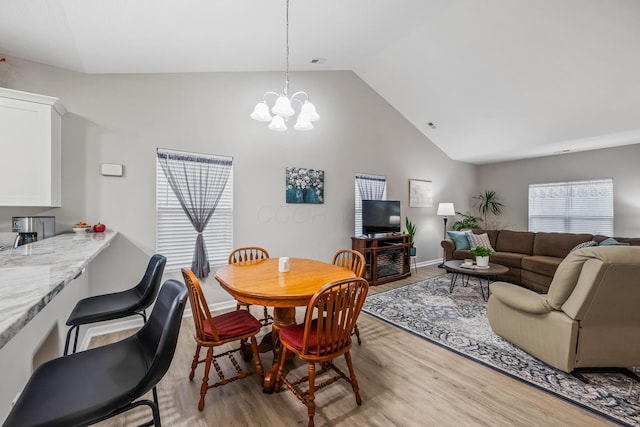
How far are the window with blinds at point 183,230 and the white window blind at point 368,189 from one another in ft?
7.53

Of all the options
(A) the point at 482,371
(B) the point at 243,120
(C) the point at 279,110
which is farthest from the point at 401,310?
(B) the point at 243,120

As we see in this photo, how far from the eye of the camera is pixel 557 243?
4734 millimetres

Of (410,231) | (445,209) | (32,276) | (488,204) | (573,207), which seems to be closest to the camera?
(32,276)

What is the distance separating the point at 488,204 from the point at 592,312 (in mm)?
5849

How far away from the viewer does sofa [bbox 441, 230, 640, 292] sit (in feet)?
14.0

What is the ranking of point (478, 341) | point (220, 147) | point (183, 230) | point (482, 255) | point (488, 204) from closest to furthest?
point (478, 341) → point (183, 230) → point (220, 147) → point (482, 255) → point (488, 204)

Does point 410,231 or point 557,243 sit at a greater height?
point 410,231

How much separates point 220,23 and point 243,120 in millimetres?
1243

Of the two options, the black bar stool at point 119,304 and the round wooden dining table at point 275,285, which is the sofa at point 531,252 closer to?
the round wooden dining table at point 275,285

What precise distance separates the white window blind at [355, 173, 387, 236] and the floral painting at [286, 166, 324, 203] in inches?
33.1

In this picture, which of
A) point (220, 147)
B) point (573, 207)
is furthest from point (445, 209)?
point (220, 147)

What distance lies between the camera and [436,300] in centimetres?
384

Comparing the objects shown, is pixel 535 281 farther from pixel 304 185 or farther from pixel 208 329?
pixel 208 329

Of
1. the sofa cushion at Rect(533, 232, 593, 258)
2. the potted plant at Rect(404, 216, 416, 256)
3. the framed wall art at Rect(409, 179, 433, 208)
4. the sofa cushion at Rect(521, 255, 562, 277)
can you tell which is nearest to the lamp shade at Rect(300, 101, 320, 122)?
the potted plant at Rect(404, 216, 416, 256)
